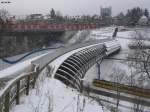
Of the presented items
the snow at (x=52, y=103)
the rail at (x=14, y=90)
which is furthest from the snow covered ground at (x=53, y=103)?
the rail at (x=14, y=90)

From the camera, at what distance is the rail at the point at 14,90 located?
7.02 m

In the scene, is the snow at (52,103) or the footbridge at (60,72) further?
the snow at (52,103)

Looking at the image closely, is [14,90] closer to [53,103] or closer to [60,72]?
[53,103]

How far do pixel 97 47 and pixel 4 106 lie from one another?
125 feet

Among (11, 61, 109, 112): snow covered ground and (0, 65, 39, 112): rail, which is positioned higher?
(0, 65, 39, 112): rail

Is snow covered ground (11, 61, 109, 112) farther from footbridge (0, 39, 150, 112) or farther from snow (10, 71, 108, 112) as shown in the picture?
footbridge (0, 39, 150, 112)

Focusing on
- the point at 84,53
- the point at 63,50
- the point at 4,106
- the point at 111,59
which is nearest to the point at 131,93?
the point at 63,50

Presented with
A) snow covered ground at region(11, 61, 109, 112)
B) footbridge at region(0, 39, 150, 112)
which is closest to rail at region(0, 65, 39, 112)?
footbridge at region(0, 39, 150, 112)

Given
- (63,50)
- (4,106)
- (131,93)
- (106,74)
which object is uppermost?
(4,106)

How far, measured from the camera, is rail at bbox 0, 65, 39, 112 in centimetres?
702

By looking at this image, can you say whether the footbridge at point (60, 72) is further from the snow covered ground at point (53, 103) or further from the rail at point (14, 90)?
the snow covered ground at point (53, 103)

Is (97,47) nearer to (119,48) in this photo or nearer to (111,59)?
(111,59)

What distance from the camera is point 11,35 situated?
5912 cm

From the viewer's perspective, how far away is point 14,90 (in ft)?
30.2
